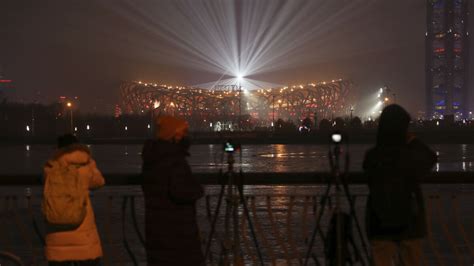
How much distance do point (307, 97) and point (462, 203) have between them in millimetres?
175177

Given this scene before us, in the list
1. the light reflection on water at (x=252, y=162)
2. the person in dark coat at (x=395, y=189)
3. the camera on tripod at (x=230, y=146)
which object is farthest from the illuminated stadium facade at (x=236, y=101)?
the person in dark coat at (x=395, y=189)

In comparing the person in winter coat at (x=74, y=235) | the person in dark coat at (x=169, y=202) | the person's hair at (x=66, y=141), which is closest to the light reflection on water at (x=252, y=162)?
the person's hair at (x=66, y=141)

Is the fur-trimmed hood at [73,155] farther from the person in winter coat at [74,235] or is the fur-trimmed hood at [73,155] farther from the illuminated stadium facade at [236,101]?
the illuminated stadium facade at [236,101]

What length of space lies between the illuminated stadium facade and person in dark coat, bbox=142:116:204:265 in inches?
6021

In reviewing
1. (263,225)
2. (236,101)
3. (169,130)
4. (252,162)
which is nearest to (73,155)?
(169,130)

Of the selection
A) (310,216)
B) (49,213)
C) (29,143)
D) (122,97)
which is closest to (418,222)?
(49,213)

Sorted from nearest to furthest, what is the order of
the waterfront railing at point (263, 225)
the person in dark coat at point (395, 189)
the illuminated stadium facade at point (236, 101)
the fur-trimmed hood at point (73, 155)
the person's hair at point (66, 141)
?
the person in dark coat at point (395, 189) → the fur-trimmed hood at point (73, 155) → the person's hair at point (66, 141) → the waterfront railing at point (263, 225) → the illuminated stadium facade at point (236, 101)

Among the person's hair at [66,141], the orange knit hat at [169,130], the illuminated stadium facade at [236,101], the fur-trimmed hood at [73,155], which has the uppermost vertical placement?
the illuminated stadium facade at [236,101]

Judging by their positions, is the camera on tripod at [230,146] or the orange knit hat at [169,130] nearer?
the orange knit hat at [169,130]

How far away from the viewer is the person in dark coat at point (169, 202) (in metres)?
5.48

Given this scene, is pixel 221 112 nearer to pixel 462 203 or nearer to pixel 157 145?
pixel 462 203

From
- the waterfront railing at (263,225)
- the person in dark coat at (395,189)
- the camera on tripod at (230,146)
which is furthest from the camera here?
the waterfront railing at (263,225)

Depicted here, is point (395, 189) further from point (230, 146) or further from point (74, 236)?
point (74, 236)

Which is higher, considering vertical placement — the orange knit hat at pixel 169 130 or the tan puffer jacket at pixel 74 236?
the orange knit hat at pixel 169 130
